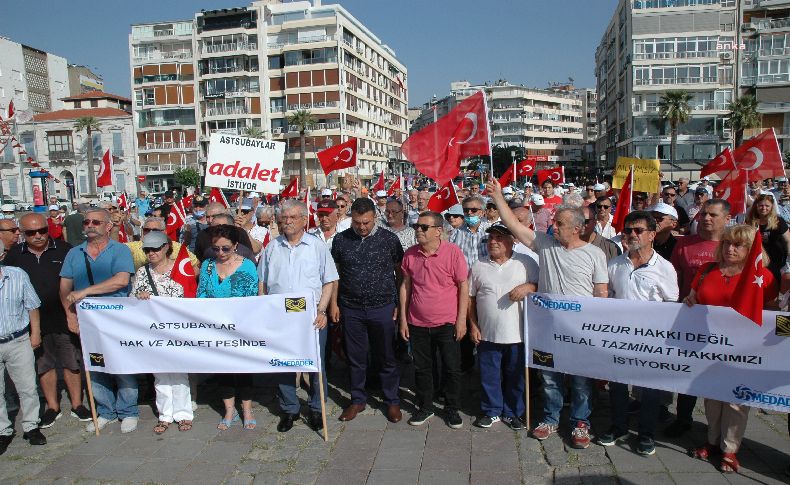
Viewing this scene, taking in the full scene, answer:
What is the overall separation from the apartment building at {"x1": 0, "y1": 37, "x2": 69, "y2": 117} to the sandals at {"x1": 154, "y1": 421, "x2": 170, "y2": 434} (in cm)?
8041

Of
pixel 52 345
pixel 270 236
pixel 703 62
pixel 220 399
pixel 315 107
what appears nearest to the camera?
pixel 52 345

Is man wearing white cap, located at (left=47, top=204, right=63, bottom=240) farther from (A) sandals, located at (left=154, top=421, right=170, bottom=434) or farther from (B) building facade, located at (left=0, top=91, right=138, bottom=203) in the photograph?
(B) building facade, located at (left=0, top=91, right=138, bottom=203)

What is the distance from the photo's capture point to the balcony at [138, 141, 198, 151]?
6831 centimetres

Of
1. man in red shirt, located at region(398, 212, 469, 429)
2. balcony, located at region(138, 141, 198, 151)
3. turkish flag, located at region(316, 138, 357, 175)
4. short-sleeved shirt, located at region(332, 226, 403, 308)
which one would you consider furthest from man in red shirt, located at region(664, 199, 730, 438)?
Answer: balcony, located at region(138, 141, 198, 151)

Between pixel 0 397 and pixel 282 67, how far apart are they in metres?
66.0

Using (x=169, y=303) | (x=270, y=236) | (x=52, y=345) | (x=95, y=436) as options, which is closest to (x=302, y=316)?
(x=169, y=303)

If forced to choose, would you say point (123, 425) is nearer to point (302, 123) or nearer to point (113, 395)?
point (113, 395)

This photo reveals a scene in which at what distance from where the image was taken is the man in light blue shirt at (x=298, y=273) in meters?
5.38

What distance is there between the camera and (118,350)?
218 inches

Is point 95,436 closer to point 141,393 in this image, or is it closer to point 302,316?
point 141,393

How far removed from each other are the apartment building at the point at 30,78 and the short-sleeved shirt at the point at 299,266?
80.8 meters

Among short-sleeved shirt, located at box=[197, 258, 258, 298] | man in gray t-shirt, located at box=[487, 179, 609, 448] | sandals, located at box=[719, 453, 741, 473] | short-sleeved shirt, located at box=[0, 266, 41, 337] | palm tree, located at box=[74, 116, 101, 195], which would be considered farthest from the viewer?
palm tree, located at box=[74, 116, 101, 195]

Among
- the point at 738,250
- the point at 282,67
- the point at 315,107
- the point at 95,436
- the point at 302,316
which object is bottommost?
the point at 95,436

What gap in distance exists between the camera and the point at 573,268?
4.88 metres
